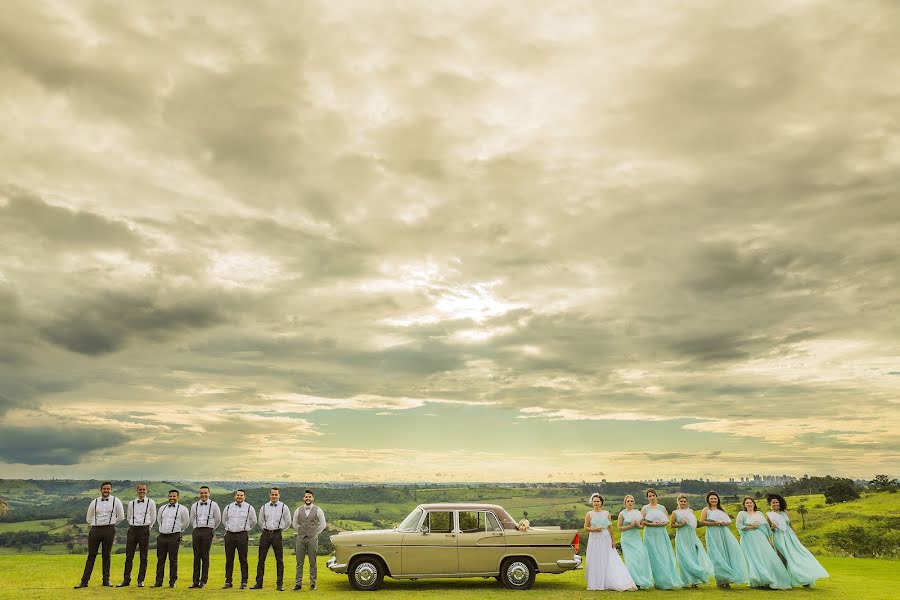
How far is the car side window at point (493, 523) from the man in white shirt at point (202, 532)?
8.12 m

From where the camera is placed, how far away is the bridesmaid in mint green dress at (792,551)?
18672 millimetres

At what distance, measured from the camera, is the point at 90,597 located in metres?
16.6

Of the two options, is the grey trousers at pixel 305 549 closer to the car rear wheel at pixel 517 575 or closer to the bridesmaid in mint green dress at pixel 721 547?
the car rear wheel at pixel 517 575

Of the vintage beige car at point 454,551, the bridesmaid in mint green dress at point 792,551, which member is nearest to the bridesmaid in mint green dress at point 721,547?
the bridesmaid in mint green dress at point 792,551

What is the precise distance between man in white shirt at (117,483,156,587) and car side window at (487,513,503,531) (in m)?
9.96

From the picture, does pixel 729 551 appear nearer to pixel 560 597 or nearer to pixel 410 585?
pixel 560 597

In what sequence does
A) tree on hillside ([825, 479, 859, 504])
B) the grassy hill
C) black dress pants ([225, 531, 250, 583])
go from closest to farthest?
black dress pants ([225, 531, 250, 583]), the grassy hill, tree on hillside ([825, 479, 859, 504])

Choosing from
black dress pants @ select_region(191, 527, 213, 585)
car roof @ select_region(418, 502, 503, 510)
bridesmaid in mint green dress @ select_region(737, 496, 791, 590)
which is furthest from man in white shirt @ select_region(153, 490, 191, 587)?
bridesmaid in mint green dress @ select_region(737, 496, 791, 590)

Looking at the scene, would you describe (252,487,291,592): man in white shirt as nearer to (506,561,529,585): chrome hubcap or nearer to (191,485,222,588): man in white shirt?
(191,485,222,588): man in white shirt

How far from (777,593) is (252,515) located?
15254 millimetres

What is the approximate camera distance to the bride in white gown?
703 inches

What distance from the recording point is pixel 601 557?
18.1 metres

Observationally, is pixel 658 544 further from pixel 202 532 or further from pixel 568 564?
pixel 202 532

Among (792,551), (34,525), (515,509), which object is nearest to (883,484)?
(515,509)
